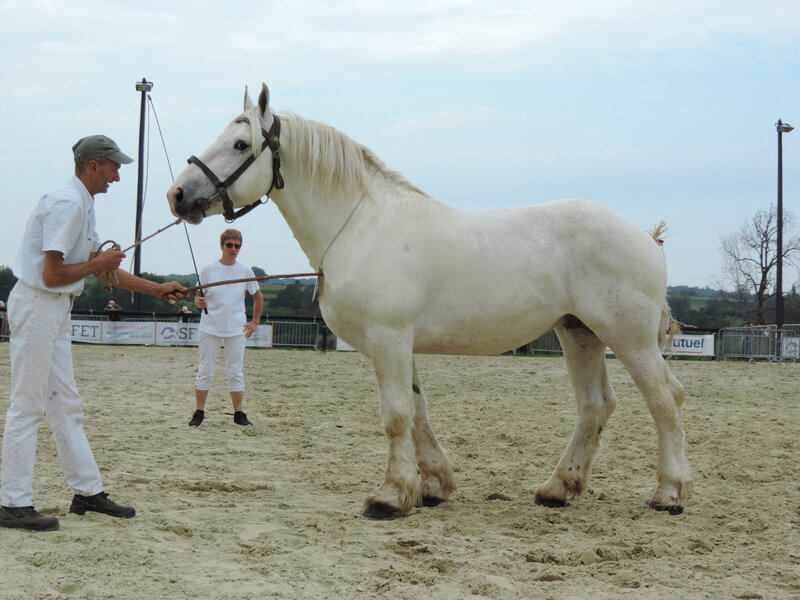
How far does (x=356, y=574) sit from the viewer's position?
3268 millimetres

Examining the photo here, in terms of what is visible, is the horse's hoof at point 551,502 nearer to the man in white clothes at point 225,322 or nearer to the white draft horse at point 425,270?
the white draft horse at point 425,270

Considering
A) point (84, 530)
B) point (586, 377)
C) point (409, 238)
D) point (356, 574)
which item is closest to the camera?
point (356, 574)

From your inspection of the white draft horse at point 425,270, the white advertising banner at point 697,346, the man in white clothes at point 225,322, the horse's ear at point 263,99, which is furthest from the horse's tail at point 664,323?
the white advertising banner at point 697,346

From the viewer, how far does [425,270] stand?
4441 millimetres

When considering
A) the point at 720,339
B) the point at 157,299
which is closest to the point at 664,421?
the point at 720,339

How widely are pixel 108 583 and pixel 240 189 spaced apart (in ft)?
7.33

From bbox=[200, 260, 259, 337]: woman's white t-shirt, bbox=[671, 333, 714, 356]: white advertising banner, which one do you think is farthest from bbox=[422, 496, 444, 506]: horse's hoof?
bbox=[671, 333, 714, 356]: white advertising banner

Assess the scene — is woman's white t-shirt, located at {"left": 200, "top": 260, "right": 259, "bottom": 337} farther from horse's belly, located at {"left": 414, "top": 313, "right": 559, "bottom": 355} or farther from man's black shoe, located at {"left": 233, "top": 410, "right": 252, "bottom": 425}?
horse's belly, located at {"left": 414, "top": 313, "right": 559, "bottom": 355}

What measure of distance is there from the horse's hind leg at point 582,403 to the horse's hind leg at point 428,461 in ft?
1.97

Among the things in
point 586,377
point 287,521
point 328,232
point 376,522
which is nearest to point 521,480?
point 586,377

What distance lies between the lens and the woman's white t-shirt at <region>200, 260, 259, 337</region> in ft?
24.8

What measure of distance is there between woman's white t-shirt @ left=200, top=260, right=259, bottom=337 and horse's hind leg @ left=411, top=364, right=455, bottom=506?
131 inches

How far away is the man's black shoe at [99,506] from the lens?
4102 millimetres

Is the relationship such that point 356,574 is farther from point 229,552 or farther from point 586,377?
point 586,377
